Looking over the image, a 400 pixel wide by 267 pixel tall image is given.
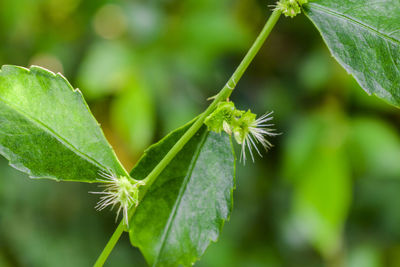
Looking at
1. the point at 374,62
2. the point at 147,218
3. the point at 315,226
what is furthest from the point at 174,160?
the point at 315,226

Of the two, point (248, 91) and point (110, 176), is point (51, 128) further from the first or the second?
point (248, 91)

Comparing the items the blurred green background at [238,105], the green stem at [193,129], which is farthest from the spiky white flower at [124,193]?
the blurred green background at [238,105]

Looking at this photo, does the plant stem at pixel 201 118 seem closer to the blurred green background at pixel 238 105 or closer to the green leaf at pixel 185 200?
the green leaf at pixel 185 200

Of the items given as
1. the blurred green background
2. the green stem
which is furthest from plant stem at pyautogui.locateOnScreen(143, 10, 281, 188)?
the blurred green background

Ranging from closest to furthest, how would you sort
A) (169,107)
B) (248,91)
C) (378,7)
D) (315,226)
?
1. (378,7)
2. (315,226)
3. (169,107)
4. (248,91)

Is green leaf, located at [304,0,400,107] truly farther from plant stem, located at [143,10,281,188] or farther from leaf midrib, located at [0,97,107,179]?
leaf midrib, located at [0,97,107,179]
